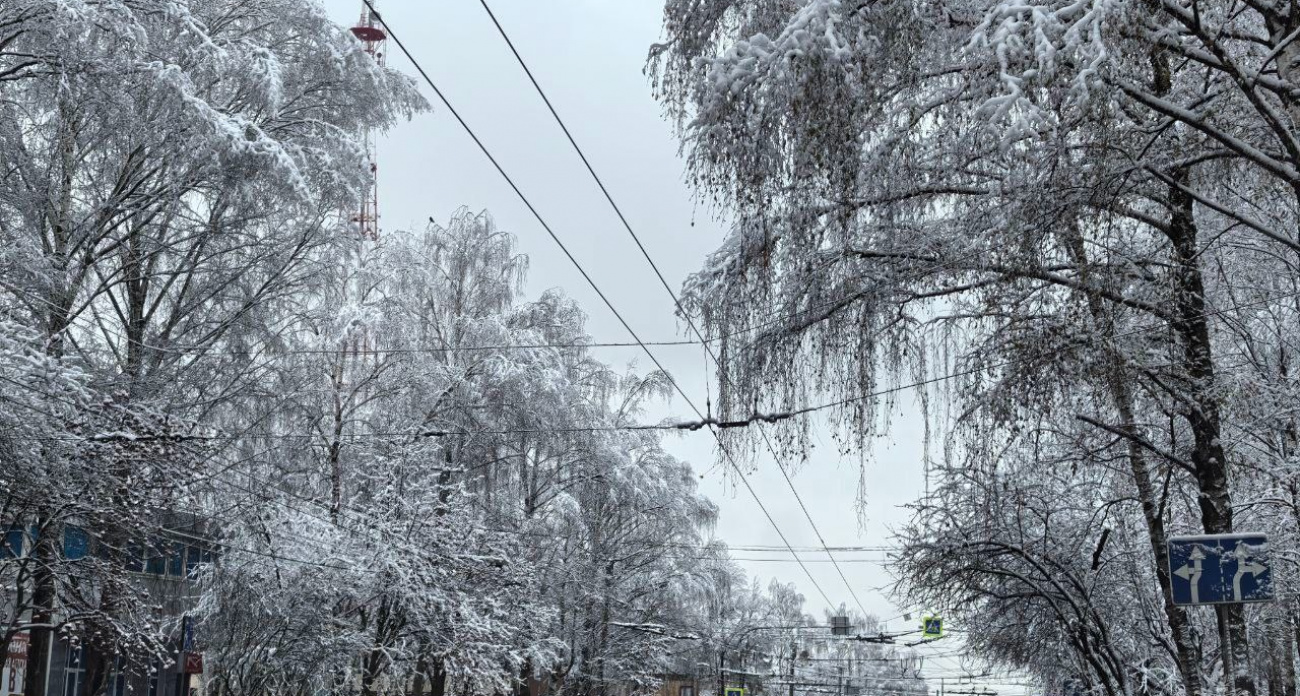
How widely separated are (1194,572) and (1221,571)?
0.15 meters

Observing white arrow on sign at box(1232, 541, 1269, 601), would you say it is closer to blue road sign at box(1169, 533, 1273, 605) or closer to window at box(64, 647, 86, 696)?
blue road sign at box(1169, 533, 1273, 605)

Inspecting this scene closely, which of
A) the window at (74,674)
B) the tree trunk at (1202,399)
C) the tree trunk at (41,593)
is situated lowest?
the window at (74,674)

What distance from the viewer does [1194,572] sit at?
24.5ft

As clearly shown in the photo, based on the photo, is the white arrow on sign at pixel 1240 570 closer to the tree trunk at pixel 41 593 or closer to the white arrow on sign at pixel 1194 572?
the white arrow on sign at pixel 1194 572

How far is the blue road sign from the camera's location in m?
7.33

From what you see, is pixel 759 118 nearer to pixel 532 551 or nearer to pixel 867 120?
pixel 867 120

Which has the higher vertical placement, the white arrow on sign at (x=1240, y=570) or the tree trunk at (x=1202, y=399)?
the tree trunk at (x=1202, y=399)

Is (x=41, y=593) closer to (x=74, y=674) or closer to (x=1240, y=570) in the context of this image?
(x=1240, y=570)

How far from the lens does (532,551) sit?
31.2m

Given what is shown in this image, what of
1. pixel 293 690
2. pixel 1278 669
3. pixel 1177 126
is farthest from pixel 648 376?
pixel 1177 126

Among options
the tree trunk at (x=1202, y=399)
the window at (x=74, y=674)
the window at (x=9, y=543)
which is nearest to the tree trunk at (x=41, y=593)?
the window at (x=9, y=543)

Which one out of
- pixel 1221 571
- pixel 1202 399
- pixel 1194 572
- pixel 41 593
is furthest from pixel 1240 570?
pixel 41 593

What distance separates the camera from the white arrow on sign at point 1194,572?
7.41 meters

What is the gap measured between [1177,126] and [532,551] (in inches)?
995
